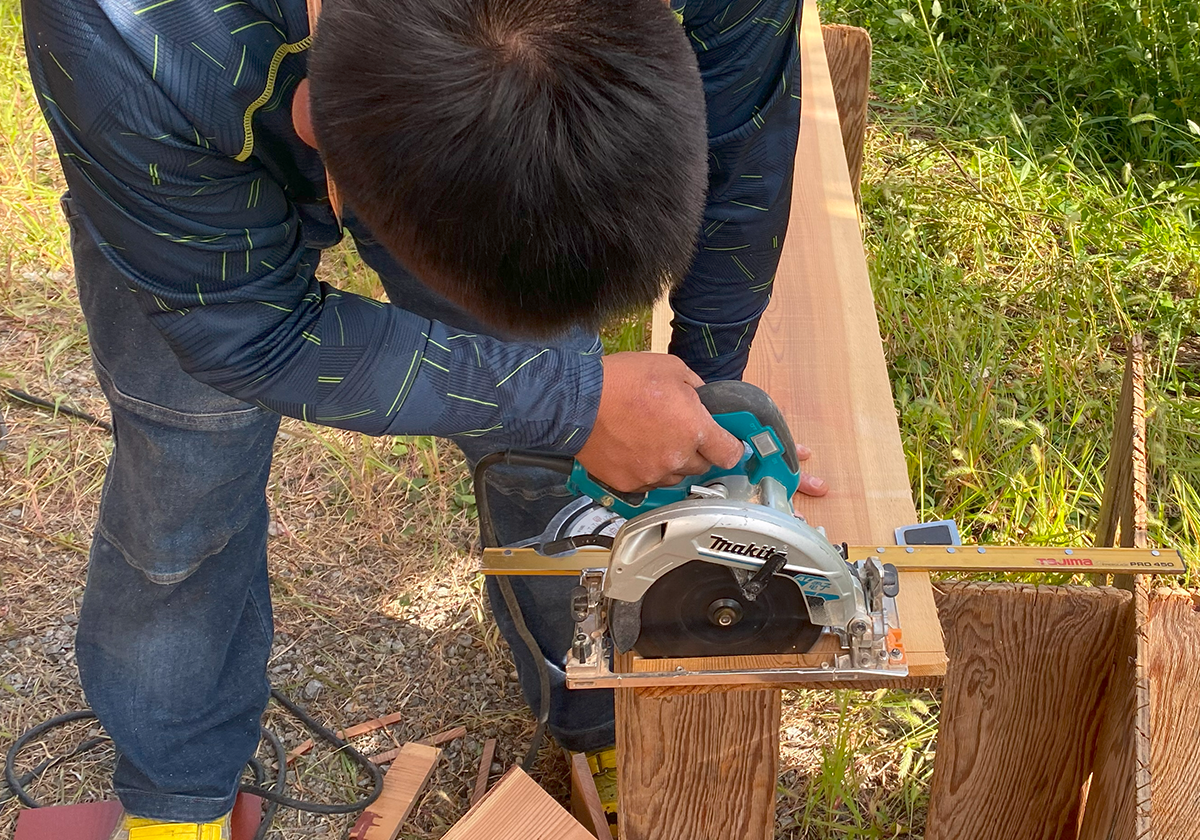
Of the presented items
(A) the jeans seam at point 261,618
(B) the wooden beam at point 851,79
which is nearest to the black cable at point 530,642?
(A) the jeans seam at point 261,618

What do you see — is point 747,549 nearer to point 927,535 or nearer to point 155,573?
point 927,535

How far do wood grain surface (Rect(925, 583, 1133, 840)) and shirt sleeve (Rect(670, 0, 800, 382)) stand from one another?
602 mm

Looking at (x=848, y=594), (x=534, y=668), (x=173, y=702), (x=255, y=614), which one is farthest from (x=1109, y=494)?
(x=173, y=702)

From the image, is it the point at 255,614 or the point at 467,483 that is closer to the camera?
the point at 255,614

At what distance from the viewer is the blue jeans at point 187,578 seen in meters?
1.71

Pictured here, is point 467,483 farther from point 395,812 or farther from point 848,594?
point 848,594

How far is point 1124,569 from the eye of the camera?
1814mm

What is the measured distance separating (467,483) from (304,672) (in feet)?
2.40

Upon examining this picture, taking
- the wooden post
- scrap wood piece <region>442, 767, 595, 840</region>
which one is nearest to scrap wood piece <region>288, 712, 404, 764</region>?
scrap wood piece <region>442, 767, 595, 840</region>

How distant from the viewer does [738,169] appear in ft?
5.77

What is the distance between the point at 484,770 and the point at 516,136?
6.09 feet

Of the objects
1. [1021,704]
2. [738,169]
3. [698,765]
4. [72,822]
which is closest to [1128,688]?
[1021,704]

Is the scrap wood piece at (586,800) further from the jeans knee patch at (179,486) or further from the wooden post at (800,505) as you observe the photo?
the jeans knee patch at (179,486)

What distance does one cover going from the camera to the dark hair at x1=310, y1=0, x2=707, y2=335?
3.39ft
